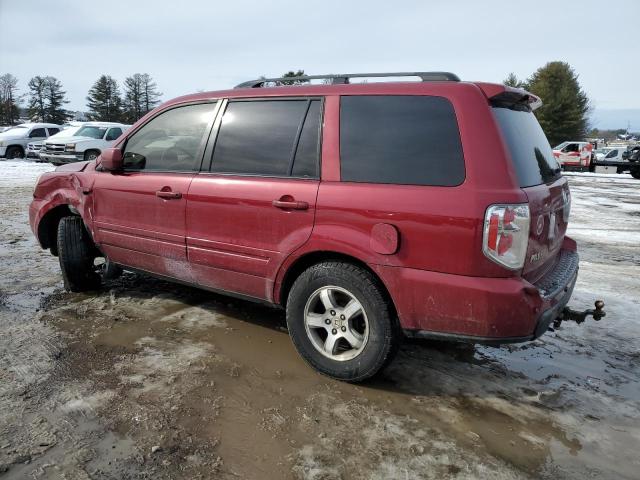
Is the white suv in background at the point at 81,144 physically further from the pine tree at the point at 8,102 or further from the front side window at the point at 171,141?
the pine tree at the point at 8,102

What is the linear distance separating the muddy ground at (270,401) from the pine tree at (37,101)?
74.5 meters

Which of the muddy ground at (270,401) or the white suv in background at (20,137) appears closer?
the muddy ground at (270,401)

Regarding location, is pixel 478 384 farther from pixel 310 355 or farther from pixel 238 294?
pixel 238 294

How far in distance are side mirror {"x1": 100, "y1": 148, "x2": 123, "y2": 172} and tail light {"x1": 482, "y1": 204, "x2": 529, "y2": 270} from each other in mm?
2990

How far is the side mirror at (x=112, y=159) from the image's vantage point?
159 inches

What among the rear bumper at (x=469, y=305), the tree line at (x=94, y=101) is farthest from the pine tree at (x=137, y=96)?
the rear bumper at (x=469, y=305)

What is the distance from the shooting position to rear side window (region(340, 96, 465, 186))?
2689mm

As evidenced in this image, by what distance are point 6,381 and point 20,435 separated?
648 millimetres

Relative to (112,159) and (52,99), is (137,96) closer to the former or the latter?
(52,99)

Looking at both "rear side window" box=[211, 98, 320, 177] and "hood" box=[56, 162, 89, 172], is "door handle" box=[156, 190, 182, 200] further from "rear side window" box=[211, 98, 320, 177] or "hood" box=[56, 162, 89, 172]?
"hood" box=[56, 162, 89, 172]

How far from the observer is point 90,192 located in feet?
14.1

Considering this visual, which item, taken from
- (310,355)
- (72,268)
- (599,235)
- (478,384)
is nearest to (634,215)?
(599,235)

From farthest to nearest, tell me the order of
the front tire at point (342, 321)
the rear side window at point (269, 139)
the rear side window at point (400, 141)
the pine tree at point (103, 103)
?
the pine tree at point (103, 103)
the rear side window at point (269, 139)
the front tire at point (342, 321)
the rear side window at point (400, 141)

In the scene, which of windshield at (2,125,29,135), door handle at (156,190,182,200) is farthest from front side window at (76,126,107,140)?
door handle at (156,190,182,200)
